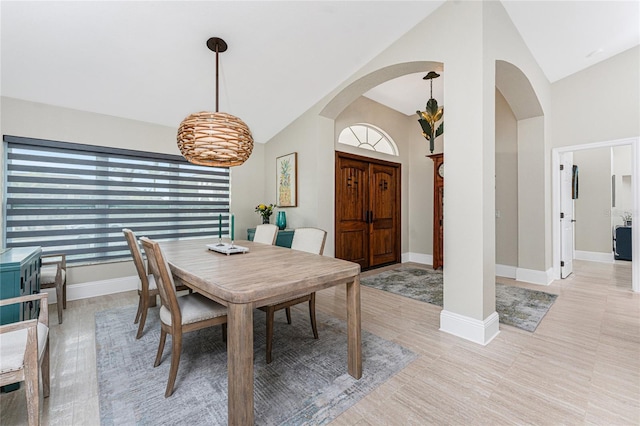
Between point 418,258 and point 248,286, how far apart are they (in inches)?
198

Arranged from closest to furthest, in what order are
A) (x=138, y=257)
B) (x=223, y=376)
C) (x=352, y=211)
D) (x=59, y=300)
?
(x=223, y=376) < (x=138, y=257) < (x=59, y=300) < (x=352, y=211)

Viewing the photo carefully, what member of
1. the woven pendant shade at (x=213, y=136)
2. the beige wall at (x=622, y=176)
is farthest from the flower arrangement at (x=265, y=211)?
the beige wall at (x=622, y=176)

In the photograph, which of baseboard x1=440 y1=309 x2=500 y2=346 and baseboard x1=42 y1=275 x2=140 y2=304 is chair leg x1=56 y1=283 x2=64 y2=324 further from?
baseboard x1=440 y1=309 x2=500 y2=346

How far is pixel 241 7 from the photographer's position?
2.50m

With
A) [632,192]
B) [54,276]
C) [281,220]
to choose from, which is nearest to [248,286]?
[54,276]

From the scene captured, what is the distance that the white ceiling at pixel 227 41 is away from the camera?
2.45m

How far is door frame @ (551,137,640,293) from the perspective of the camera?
147 inches

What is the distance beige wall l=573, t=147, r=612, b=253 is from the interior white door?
161cm

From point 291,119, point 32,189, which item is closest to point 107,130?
point 32,189

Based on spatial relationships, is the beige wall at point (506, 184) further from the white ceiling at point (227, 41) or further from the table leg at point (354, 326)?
the table leg at point (354, 326)

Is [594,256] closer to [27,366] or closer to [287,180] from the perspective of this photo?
[287,180]

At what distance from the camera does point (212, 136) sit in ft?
7.27

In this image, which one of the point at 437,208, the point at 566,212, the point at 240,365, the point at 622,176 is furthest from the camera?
the point at 622,176

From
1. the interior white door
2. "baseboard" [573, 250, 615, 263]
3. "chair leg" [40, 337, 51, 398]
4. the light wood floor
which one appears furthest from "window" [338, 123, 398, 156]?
"baseboard" [573, 250, 615, 263]
